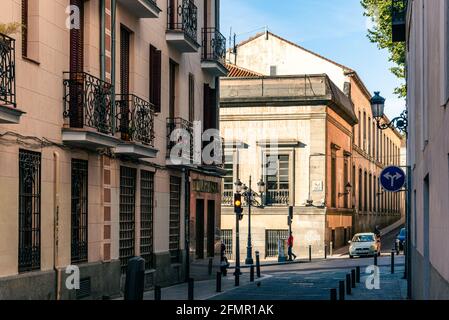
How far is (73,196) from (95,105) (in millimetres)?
1948

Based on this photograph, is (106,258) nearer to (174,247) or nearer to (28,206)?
(28,206)

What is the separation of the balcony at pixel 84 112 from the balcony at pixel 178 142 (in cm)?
693

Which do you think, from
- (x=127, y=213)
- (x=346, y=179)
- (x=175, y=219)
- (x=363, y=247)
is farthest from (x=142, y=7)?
(x=346, y=179)

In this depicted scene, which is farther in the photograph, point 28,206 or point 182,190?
point 182,190

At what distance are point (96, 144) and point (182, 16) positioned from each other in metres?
8.95

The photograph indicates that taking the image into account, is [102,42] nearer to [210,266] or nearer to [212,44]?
[212,44]

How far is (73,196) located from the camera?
1808 cm

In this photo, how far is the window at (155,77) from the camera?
23.8m

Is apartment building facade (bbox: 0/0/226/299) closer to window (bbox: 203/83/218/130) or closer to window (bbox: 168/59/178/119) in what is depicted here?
window (bbox: 168/59/178/119)

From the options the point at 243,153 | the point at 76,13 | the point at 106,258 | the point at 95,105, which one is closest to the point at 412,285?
the point at 106,258

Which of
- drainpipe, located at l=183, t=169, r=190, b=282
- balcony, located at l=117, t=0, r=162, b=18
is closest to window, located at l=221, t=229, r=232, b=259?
drainpipe, located at l=183, t=169, r=190, b=282

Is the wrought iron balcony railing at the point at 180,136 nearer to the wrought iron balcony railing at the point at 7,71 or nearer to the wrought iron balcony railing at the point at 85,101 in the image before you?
the wrought iron balcony railing at the point at 85,101

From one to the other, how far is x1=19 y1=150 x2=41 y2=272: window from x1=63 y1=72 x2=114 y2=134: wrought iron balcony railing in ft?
5.20

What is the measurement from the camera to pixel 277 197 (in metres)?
50.5
